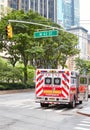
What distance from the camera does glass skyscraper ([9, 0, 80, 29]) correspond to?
394 ft

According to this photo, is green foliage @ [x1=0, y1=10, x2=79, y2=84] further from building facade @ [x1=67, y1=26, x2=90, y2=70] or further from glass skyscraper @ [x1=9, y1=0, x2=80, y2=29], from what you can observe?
building facade @ [x1=67, y1=26, x2=90, y2=70]

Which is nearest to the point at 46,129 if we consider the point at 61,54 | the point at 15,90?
the point at 15,90

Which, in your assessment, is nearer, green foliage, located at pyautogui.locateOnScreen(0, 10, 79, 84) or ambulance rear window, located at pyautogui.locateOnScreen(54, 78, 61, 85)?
ambulance rear window, located at pyautogui.locateOnScreen(54, 78, 61, 85)

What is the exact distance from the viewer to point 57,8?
15112cm

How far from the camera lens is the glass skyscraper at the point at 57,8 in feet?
394

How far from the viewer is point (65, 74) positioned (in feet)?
86.2

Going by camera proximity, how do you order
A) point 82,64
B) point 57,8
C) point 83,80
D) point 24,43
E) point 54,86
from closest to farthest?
point 54,86 < point 83,80 < point 24,43 < point 82,64 < point 57,8

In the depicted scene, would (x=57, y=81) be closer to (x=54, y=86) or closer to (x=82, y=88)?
(x=54, y=86)

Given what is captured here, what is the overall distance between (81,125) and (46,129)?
251 cm

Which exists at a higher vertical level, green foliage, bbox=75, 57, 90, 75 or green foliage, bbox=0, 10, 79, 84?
green foliage, bbox=0, 10, 79, 84

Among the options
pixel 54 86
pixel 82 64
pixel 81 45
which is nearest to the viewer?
pixel 54 86

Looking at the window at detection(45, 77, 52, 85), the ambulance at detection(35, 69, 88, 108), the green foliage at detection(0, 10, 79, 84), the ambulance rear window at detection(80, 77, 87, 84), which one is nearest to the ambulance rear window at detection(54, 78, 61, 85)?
the ambulance at detection(35, 69, 88, 108)

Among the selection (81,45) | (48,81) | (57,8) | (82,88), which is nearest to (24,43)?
(82,88)

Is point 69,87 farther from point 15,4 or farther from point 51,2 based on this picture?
point 51,2
